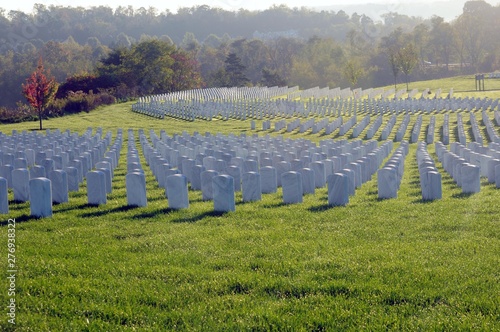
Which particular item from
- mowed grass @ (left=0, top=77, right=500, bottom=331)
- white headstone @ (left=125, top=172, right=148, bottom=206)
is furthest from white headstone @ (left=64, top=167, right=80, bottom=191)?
white headstone @ (left=125, top=172, right=148, bottom=206)

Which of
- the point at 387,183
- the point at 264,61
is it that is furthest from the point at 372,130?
the point at 264,61

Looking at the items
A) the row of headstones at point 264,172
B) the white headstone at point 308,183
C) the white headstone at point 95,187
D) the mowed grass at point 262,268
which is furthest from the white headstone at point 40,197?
the white headstone at point 308,183

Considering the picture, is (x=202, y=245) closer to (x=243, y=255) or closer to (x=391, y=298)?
(x=243, y=255)

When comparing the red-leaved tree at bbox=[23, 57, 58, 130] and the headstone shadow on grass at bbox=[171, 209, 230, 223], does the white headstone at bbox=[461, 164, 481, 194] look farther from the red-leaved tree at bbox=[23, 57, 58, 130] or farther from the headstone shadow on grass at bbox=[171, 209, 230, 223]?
the red-leaved tree at bbox=[23, 57, 58, 130]

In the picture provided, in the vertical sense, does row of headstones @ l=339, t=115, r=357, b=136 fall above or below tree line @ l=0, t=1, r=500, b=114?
below

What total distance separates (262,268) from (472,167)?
6127 millimetres

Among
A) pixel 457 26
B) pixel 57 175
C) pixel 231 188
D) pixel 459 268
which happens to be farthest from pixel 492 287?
pixel 457 26

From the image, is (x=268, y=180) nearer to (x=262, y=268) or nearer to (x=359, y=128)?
(x=262, y=268)

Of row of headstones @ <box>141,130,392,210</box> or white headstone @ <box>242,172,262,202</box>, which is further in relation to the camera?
row of headstones @ <box>141,130,392,210</box>

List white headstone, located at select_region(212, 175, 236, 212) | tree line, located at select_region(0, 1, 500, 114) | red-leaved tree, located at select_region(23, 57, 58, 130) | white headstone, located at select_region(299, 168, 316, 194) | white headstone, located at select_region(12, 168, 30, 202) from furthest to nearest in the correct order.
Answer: tree line, located at select_region(0, 1, 500, 114), red-leaved tree, located at select_region(23, 57, 58, 130), white headstone, located at select_region(299, 168, 316, 194), white headstone, located at select_region(12, 168, 30, 202), white headstone, located at select_region(212, 175, 236, 212)

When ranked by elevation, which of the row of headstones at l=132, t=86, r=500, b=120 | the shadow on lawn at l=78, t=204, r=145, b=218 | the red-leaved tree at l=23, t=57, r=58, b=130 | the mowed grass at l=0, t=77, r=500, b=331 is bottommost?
the mowed grass at l=0, t=77, r=500, b=331

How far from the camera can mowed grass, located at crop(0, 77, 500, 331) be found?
5.63 metres

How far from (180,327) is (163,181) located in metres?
7.83

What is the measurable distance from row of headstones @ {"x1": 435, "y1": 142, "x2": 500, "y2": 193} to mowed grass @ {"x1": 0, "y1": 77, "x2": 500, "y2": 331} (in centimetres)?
97
